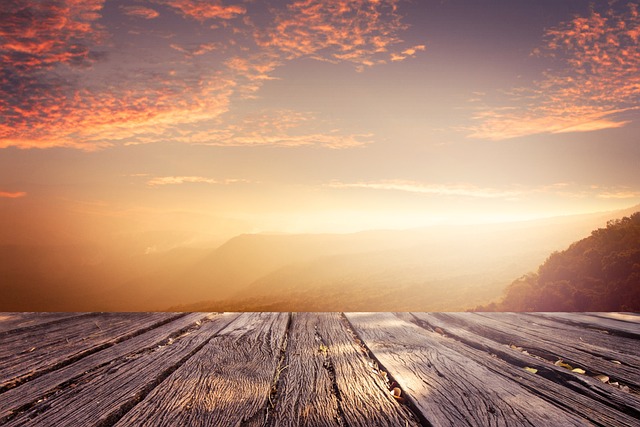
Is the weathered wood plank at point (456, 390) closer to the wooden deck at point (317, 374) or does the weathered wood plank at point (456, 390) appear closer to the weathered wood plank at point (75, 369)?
the wooden deck at point (317, 374)

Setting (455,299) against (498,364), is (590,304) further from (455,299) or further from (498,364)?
(455,299)

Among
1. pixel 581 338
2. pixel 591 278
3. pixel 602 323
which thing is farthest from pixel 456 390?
pixel 591 278

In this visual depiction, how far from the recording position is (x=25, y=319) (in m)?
3.04

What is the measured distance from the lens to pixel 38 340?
7.68 feet

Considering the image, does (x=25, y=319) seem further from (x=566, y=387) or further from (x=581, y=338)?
(x=581, y=338)

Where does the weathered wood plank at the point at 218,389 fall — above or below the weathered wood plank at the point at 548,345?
above

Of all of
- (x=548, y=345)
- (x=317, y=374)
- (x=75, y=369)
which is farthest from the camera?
(x=548, y=345)

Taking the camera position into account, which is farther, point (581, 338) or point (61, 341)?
point (581, 338)

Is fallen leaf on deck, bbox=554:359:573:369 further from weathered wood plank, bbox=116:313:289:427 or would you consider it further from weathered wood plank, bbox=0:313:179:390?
weathered wood plank, bbox=0:313:179:390

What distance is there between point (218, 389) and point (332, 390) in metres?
0.47

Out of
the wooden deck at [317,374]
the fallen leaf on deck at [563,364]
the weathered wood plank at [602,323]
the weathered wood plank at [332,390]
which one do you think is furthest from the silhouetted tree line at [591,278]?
the weathered wood plank at [332,390]

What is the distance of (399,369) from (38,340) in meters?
2.30

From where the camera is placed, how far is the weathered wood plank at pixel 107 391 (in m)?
1.26

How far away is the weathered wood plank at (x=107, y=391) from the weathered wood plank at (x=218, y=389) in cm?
6
